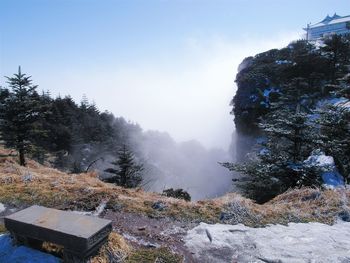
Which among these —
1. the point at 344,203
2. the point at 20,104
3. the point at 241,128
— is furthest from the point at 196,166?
the point at 344,203

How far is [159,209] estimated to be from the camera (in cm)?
806

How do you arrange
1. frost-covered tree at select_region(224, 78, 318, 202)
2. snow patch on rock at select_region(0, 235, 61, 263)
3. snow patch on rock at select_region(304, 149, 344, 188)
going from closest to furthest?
snow patch on rock at select_region(0, 235, 61, 263) → snow patch on rock at select_region(304, 149, 344, 188) → frost-covered tree at select_region(224, 78, 318, 202)

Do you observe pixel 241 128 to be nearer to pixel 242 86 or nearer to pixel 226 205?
pixel 242 86

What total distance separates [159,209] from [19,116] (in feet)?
56.0

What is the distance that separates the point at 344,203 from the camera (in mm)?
8648

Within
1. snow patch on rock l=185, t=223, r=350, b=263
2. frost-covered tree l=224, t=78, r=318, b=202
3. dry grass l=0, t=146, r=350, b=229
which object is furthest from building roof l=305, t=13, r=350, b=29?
snow patch on rock l=185, t=223, r=350, b=263

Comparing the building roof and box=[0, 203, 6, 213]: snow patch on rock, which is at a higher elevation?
the building roof

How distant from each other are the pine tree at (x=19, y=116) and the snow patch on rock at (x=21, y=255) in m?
17.0

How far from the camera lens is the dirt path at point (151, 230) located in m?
6.20

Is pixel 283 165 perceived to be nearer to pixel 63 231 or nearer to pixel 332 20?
pixel 63 231

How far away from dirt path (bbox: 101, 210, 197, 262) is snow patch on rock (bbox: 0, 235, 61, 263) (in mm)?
1654

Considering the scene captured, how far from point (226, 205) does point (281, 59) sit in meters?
42.6

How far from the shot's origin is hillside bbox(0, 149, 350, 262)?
6.54m

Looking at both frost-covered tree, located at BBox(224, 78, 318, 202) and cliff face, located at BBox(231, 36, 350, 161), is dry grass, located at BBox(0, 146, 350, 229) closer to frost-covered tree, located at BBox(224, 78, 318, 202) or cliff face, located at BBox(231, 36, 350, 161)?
frost-covered tree, located at BBox(224, 78, 318, 202)
